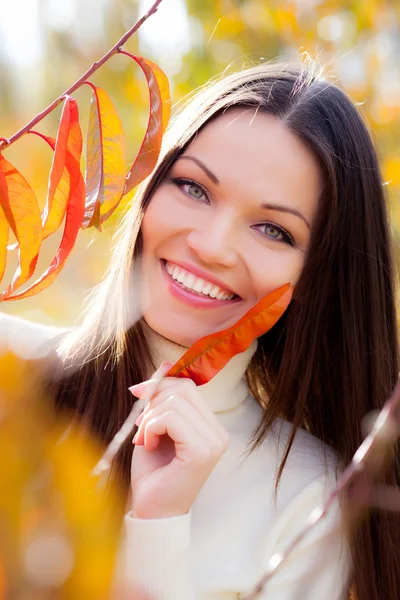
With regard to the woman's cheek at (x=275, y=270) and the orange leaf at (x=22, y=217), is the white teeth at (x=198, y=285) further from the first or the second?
the orange leaf at (x=22, y=217)

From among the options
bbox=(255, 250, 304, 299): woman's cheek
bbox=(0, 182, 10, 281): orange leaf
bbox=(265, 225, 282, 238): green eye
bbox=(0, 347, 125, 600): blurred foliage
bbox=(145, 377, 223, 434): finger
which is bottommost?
bbox=(0, 347, 125, 600): blurred foliage

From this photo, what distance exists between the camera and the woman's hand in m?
1.16

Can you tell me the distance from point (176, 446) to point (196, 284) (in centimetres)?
29

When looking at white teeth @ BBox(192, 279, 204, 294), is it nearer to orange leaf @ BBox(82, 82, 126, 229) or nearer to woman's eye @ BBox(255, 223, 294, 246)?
woman's eye @ BBox(255, 223, 294, 246)

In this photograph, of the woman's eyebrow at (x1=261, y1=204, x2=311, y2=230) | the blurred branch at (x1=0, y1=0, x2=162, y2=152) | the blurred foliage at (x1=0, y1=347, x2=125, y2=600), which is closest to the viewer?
A: the blurred foliage at (x1=0, y1=347, x2=125, y2=600)

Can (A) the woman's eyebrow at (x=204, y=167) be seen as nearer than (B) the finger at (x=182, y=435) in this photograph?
No

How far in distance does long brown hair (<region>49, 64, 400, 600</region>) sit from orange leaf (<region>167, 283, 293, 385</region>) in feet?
1.04

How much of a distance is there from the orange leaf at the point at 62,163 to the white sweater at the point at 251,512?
666 millimetres

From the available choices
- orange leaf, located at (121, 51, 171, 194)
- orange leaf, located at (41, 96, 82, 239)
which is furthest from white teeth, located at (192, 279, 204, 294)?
orange leaf, located at (41, 96, 82, 239)

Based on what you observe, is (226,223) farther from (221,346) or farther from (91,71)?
(91,71)

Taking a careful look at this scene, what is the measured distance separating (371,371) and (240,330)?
1.76ft

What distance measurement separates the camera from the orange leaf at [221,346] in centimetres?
111

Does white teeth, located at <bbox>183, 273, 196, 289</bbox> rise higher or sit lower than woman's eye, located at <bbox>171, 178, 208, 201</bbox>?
lower

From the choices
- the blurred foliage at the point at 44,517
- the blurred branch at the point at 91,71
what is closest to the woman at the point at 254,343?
the blurred branch at the point at 91,71
